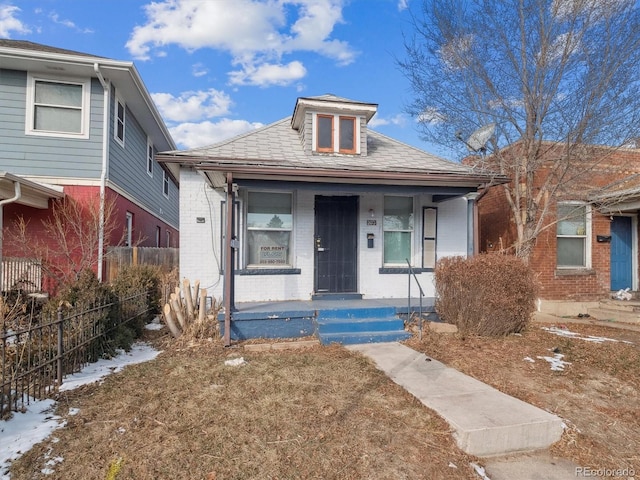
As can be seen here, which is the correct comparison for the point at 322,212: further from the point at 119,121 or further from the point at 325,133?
the point at 119,121

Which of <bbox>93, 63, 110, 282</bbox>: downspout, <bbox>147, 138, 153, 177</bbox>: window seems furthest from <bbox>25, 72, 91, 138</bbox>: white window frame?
<bbox>147, 138, 153, 177</bbox>: window

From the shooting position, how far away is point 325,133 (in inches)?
316

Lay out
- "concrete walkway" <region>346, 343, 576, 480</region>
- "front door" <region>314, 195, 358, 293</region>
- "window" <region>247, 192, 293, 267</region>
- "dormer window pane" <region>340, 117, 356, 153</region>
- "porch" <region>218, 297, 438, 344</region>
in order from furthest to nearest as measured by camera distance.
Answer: "dormer window pane" <region>340, 117, 356, 153</region> → "front door" <region>314, 195, 358, 293</region> → "window" <region>247, 192, 293, 267</region> → "porch" <region>218, 297, 438, 344</region> → "concrete walkway" <region>346, 343, 576, 480</region>

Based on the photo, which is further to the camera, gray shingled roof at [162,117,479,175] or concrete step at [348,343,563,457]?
gray shingled roof at [162,117,479,175]

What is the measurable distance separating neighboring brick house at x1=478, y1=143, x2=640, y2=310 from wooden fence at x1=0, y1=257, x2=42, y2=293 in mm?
10529

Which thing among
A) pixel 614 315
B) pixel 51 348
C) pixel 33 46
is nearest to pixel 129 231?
pixel 33 46

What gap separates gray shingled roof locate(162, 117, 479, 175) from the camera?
22.0 ft

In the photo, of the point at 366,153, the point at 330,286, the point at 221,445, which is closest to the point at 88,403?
the point at 221,445

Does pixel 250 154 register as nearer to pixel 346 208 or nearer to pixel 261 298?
pixel 346 208

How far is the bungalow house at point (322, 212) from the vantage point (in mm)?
6758

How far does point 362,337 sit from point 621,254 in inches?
332

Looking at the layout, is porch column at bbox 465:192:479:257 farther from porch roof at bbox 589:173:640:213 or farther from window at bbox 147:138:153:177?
window at bbox 147:138:153:177

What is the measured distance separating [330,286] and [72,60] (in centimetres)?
752

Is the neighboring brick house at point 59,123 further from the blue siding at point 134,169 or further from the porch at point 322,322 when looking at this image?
the porch at point 322,322
